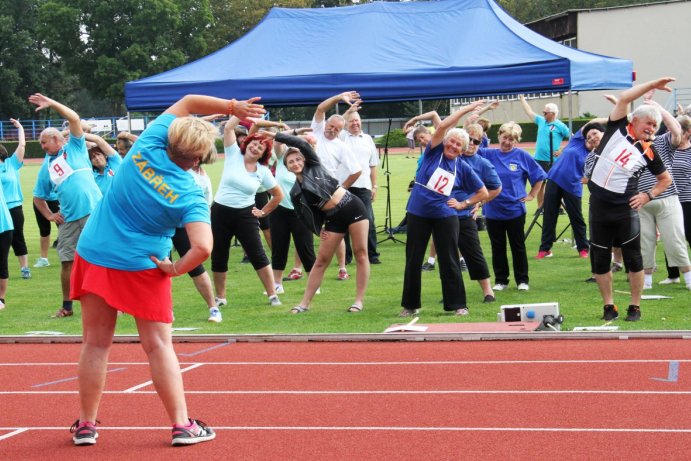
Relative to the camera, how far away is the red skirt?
5.43m

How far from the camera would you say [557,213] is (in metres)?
13.8

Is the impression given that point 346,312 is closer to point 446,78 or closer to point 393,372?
point 393,372

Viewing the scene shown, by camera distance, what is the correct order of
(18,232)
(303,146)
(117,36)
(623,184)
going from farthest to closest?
(117,36), (18,232), (303,146), (623,184)

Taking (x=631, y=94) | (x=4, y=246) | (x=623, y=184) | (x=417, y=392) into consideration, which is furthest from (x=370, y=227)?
(x=417, y=392)

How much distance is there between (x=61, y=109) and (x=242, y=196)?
6.89ft

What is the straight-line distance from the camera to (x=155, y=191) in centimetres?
529

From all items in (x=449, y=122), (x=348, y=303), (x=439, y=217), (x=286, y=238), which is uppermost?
(x=449, y=122)

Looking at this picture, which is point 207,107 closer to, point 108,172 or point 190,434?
point 190,434

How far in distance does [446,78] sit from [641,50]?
39686mm

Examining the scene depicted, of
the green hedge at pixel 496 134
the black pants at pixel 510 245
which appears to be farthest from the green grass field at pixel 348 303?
the green hedge at pixel 496 134

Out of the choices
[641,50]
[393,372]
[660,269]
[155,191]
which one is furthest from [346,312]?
[641,50]

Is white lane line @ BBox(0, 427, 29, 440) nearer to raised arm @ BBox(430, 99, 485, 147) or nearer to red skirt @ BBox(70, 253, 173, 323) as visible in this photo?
red skirt @ BBox(70, 253, 173, 323)

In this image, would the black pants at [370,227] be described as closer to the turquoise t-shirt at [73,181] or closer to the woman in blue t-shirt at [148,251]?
the turquoise t-shirt at [73,181]

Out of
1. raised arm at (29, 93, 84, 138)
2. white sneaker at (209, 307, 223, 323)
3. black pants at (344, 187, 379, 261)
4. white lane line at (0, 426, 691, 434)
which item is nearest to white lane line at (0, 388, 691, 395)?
white lane line at (0, 426, 691, 434)
